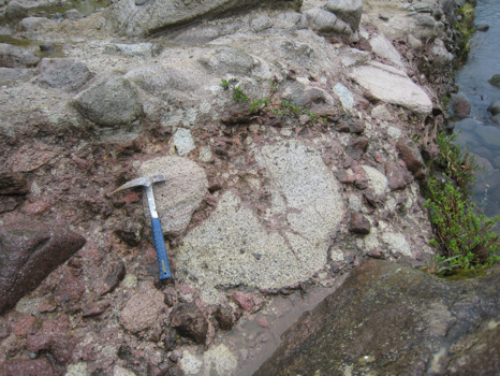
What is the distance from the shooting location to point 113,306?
1.97 m

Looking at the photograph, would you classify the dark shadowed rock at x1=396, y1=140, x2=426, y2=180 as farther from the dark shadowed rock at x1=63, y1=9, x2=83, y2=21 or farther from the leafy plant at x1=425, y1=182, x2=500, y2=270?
the dark shadowed rock at x1=63, y1=9, x2=83, y2=21

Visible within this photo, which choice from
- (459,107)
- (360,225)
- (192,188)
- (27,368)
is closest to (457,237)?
(360,225)

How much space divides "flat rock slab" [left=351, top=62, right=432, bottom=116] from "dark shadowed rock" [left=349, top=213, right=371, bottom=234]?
4.28 ft

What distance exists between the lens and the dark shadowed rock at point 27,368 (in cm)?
163

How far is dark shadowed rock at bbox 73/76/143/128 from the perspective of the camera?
222 cm

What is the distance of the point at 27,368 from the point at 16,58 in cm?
226

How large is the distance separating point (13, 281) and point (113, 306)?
48 cm

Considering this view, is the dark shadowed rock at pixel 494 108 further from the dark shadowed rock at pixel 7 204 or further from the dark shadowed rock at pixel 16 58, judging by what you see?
the dark shadowed rock at pixel 7 204

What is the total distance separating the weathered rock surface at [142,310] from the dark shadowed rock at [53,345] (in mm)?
267

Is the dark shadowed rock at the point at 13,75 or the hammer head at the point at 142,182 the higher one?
the dark shadowed rock at the point at 13,75

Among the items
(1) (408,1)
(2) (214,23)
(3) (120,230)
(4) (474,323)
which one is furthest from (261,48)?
(1) (408,1)

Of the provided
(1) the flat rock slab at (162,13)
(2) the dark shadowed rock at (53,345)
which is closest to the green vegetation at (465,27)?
(1) the flat rock slab at (162,13)

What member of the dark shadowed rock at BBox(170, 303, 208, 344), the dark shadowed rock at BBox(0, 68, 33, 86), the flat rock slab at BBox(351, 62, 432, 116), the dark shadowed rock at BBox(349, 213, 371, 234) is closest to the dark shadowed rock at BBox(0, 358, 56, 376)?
the dark shadowed rock at BBox(170, 303, 208, 344)

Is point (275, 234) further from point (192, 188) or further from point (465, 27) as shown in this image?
point (465, 27)
